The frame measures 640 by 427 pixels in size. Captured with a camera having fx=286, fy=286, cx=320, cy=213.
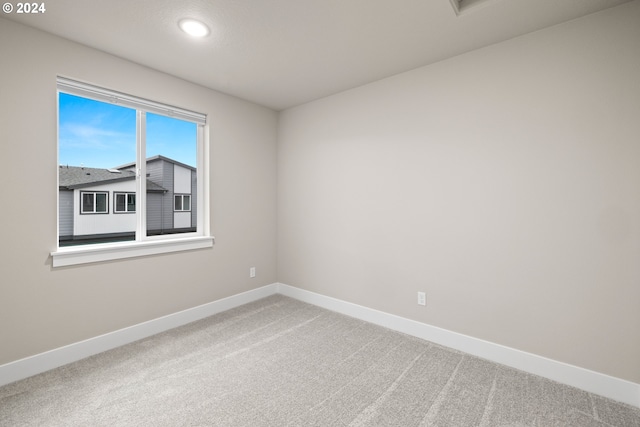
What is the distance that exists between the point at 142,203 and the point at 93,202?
38 cm

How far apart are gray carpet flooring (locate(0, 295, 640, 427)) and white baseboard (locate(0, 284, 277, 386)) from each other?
72mm

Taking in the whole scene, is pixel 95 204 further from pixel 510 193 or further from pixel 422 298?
pixel 510 193

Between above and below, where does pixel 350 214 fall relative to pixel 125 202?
below

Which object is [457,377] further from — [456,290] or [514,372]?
[456,290]

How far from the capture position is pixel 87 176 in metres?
2.52

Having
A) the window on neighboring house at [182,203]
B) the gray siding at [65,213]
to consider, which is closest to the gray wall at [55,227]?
the gray siding at [65,213]

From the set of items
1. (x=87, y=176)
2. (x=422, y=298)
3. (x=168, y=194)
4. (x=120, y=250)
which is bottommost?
(x=422, y=298)

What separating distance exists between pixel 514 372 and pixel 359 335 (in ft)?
4.08

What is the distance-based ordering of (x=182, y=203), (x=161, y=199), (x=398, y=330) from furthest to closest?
(x=182, y=203) < (x=161, y=199) < (x=398, y=330)

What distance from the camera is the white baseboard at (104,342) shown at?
2037mm

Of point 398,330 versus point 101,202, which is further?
point 398,330

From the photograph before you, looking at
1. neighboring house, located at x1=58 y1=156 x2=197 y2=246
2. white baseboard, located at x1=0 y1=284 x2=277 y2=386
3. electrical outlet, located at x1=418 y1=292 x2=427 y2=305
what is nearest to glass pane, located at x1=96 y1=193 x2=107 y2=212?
neighboring house, located at x1=58 y1=156 x2=197 y2=246

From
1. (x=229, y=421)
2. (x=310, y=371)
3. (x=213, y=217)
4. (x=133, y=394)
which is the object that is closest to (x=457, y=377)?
(x=310, y=371)

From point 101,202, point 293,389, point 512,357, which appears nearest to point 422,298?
point 512,357
